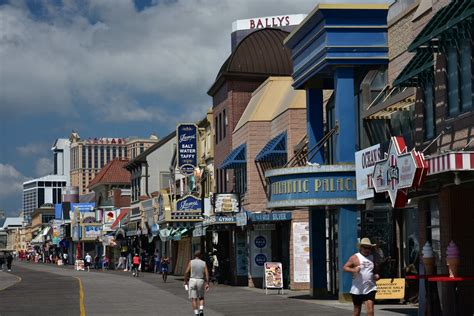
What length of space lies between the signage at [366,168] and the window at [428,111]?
123 cm

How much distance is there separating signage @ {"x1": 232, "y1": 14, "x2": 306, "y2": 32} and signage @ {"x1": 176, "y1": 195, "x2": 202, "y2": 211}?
126ft

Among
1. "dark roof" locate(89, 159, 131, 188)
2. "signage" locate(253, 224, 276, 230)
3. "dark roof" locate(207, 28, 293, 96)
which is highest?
"dark roof" locate(207, 28, 293, 96)

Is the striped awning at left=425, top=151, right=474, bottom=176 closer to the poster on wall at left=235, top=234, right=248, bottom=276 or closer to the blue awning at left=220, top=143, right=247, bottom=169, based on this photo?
the blue awning at left=220, top=143, right=247, bottom=169

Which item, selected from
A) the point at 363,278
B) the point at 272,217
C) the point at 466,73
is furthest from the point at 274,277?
the point at 363,278

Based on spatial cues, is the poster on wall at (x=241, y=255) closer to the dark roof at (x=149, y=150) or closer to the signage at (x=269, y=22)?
the dark roof at (x=149, y=150)

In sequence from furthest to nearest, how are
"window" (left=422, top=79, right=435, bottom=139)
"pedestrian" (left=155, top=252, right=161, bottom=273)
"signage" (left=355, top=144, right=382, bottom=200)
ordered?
1. "pedestrian" (left=155, top=252, right=161, bottom=273)
2. "signage" (left=355, top=144, right=382, bottom=200)
3. "window" (left=422, top=79, right=435, bottom=139)

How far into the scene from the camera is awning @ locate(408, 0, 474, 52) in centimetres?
1788

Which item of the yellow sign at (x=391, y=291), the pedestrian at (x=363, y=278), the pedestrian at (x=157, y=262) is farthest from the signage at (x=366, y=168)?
the pedestrian at (x=157, y=262)

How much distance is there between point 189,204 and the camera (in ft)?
160

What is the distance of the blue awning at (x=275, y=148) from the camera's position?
1446 inches

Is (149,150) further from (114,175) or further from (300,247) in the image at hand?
(300,247)

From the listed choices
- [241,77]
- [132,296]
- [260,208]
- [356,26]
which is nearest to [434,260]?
[356,26]

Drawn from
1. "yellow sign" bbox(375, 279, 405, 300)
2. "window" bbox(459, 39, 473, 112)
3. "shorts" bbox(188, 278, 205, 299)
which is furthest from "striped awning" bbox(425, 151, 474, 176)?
"yellow sign" bbox(375, 279, 405, 300)

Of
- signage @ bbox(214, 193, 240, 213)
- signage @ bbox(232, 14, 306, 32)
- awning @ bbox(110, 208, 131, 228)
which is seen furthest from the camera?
signage @ bbox(232, 14, 306, 32)
